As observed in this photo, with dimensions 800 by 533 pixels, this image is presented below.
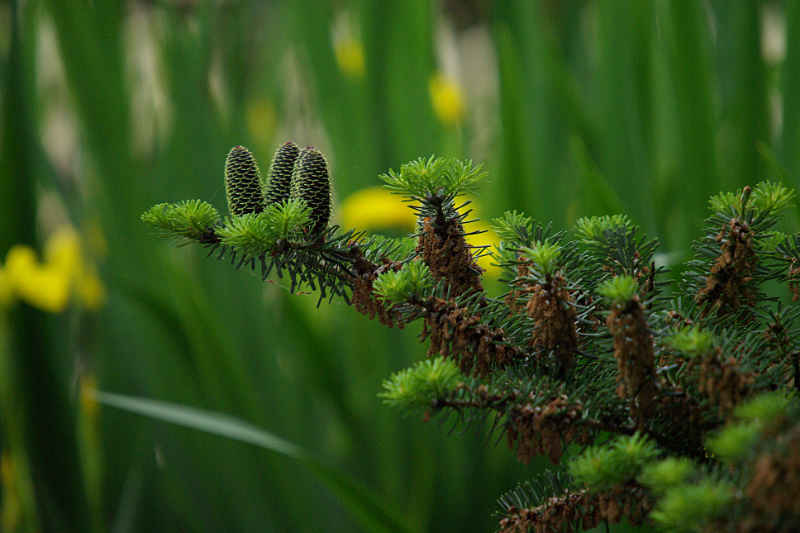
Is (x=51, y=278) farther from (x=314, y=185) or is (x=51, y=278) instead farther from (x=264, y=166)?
(x=314, y=185)

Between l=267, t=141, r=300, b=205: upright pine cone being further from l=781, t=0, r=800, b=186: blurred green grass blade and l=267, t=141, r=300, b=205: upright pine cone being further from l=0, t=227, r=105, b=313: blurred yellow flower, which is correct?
l=0, t=227, r=105, b=313: blurred yellow flower

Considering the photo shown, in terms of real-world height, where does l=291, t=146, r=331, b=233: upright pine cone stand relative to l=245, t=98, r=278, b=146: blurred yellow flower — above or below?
below

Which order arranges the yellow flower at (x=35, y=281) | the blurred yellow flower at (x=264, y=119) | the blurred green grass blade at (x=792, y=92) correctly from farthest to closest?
the blurred yellow flower at (x=264, y=119) → the yellow flower at (x=35, y=281) → the blurred green grass blade at (x=792, y=92)

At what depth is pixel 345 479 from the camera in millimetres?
485

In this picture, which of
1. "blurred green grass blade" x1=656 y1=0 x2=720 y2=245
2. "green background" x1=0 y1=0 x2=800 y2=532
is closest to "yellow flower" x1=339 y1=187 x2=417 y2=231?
"green background" x1=0 y1=0 x2=800 y2=532

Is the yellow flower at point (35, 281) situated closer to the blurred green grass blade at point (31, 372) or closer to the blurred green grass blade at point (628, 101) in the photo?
the blurred green grass blade at point (31, 372)

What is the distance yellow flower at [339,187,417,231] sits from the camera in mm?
718

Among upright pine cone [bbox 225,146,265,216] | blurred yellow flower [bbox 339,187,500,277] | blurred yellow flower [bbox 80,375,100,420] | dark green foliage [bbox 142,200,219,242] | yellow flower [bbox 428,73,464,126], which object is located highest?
yellow flower [bbox 428,73,464,126]

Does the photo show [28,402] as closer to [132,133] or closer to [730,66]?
[132,133]

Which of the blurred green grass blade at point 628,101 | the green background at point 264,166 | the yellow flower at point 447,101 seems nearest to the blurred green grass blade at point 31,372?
the green background at point 264,166

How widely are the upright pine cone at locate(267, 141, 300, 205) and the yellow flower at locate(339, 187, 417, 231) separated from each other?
1.38ft

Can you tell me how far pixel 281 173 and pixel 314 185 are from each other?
22 mm

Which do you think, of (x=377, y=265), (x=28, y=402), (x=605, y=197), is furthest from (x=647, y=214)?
(x=28, y=402)

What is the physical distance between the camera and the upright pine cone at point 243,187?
0.28 metres
